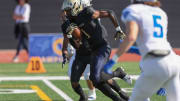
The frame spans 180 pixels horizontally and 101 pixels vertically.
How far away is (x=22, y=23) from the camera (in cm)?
1950

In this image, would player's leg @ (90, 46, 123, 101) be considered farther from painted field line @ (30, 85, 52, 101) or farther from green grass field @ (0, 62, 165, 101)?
painted field line @ (30, 85, 52, 101)

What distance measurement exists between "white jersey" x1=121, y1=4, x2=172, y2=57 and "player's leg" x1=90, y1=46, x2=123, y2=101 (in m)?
2.40

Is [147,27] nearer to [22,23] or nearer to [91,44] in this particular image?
[91,44]

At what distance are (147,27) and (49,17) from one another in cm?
1658

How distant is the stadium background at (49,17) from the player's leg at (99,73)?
44.8 ft

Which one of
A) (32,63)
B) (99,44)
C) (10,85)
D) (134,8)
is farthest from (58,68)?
(134,8)

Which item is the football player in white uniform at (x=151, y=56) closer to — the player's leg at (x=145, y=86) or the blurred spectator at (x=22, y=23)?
the player's leg at (x=145, y=86)

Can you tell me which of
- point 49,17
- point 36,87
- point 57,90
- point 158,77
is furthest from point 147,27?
point 49,17

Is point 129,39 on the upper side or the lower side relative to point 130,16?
lower

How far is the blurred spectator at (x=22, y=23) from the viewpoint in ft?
62.8

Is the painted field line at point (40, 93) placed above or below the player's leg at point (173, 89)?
below

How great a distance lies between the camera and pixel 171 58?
567 centimetres

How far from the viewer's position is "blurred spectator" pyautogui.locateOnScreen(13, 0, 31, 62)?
19.1 meters

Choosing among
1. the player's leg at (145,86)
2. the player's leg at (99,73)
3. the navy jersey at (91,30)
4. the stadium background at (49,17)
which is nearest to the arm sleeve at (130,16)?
the player's leg at (145,86)
